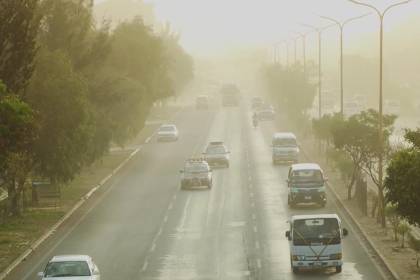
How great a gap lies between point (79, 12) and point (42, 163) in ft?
52.8

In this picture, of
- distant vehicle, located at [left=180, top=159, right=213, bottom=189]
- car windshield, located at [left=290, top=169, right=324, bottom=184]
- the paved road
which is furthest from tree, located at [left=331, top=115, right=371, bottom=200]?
distant vehicle, located at [left=180, top=159, right=213, bottom=189]

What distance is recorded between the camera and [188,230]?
192 feet

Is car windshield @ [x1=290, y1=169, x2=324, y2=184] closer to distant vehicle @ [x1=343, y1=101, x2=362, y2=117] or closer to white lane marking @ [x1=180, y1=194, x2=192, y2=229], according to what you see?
white lane marking @ [x1=180, y1=194, x2=192, y2=229]

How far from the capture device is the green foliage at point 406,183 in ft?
127

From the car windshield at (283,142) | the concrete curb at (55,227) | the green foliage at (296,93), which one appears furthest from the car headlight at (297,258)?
the green foliage at (296,93)

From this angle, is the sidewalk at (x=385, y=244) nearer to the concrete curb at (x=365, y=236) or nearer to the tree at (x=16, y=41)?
the concrete curb at (x=365, y=236)

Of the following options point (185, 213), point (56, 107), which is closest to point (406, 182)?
point (185, 213)

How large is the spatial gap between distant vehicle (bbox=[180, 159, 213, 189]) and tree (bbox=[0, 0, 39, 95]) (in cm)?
2904

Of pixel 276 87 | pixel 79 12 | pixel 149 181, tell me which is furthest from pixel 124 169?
pixel 276 87

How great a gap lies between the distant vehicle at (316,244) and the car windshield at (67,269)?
916 centimetres

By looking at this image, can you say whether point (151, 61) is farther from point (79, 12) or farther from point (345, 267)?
point (345, 267)

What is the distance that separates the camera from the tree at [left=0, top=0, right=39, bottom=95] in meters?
46.7

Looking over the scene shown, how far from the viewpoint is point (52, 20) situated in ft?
248

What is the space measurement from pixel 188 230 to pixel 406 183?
20960 millimetres
